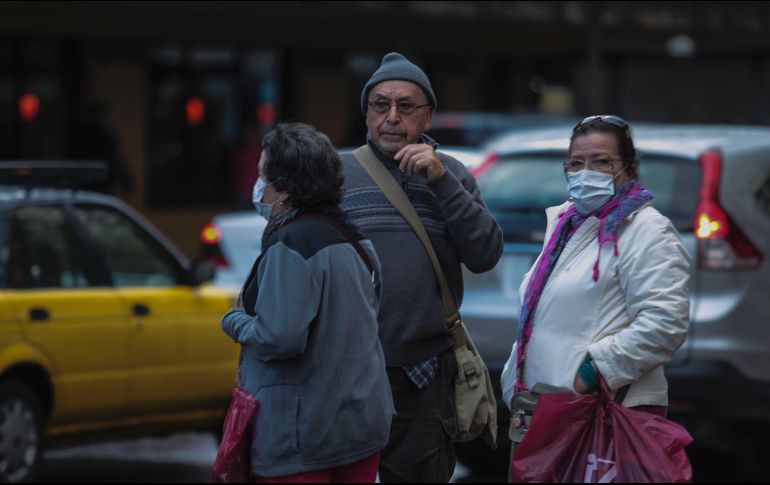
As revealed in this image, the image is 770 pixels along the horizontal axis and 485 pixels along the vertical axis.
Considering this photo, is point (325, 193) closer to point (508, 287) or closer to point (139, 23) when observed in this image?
point (508, 287)

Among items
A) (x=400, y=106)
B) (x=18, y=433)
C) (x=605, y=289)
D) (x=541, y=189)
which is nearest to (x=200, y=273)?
(x=18, y=433)

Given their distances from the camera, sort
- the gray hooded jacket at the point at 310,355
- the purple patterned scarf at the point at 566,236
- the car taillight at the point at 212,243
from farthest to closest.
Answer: the car taillight at the point at 212,243, the purple patterned scarf at the point at 566,236, the gray hooded jacket at the point at 310,355

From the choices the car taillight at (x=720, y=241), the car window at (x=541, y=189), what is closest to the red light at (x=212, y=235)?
the car window at (x=541, y=189)

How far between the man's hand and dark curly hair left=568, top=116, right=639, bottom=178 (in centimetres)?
43

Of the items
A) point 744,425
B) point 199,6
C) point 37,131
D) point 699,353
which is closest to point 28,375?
point 699,353

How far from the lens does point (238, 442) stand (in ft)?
14.5

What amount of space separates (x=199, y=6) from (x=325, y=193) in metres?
12.9

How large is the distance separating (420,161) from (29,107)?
1564 centimetres

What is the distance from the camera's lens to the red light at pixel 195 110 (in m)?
22.4

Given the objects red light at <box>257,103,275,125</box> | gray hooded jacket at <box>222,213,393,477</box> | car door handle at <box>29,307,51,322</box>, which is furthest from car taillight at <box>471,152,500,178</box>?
red light at <box>257,103,275,125</box>

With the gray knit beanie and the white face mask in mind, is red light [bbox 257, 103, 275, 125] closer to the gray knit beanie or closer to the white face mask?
the gray knit beanie

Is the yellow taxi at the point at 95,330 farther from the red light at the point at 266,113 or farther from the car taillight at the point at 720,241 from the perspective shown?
the red light at the point at 266,113

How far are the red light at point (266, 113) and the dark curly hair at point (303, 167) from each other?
741 inches

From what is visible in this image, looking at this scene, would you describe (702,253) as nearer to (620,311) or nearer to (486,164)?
(486,164)
